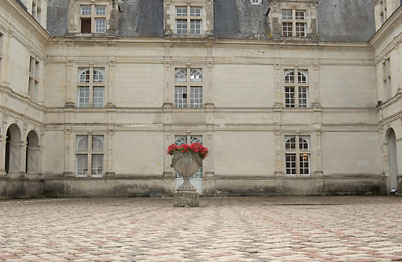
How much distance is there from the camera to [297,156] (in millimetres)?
22312

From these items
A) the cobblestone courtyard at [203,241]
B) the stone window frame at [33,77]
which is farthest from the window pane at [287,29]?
the cobblestone courtyard at [203,241]

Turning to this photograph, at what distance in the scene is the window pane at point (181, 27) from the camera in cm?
2290

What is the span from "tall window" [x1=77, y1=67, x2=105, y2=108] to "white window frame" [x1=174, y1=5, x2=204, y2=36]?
171 inches

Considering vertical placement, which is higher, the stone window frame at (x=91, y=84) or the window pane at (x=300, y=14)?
the window pane at (x=300, y=14)

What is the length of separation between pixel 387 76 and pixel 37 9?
16844mm

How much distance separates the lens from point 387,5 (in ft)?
70.6

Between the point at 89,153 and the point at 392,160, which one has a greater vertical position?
the point at 89,153

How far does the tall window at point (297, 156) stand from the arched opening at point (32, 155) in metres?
11.8

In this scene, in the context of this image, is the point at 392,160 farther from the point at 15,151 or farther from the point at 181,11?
the point at 15,151

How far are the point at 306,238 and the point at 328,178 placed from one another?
57.0 ft

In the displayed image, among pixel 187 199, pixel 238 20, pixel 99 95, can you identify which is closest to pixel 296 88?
pixel 238 20

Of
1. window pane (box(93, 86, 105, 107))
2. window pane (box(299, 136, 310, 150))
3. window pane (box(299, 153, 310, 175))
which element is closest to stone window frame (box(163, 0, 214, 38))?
window pane (box(93, 86, 105, 107))

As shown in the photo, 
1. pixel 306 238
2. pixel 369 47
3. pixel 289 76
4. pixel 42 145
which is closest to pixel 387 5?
pixel 369 47

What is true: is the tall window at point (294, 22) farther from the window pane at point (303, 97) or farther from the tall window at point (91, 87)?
the tall window at point (91, 87)
